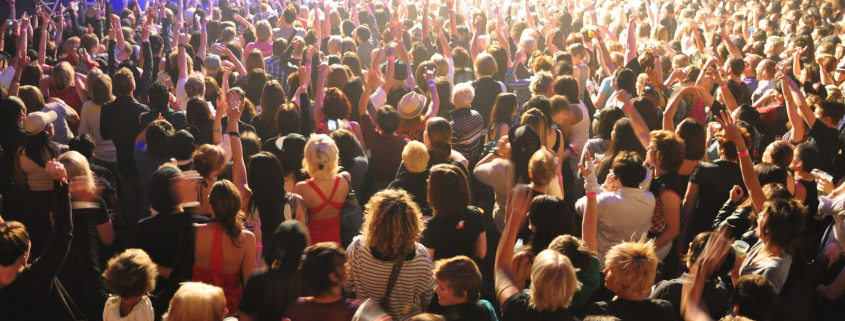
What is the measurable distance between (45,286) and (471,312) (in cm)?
202

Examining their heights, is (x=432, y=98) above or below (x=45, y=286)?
below

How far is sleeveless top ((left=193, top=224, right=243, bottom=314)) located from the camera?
11.9 feet

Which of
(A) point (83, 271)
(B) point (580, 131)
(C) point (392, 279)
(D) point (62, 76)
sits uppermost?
(D) point (62, 76)

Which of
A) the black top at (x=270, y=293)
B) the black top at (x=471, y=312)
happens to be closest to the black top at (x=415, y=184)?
the black top at (x=270, y=293)

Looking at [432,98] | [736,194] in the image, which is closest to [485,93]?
[432,98]

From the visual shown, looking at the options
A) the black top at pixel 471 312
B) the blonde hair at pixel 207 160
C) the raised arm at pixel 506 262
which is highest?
the blonde hair at pixel 207 160

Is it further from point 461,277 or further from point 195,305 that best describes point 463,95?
point 195,305

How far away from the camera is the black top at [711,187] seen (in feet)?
14.9

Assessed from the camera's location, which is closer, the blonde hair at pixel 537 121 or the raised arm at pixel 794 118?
the blonde hair at pixel 537 121

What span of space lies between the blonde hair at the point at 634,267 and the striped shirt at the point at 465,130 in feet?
8.96

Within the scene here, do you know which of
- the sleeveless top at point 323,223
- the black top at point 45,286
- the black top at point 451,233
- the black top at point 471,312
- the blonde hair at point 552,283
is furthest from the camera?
the sleeveless top at point 323,223

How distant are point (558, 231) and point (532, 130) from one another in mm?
1251

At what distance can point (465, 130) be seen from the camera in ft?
19.0

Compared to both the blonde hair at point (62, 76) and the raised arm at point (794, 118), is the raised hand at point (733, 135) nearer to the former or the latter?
the raised arm at point (794, 118)
